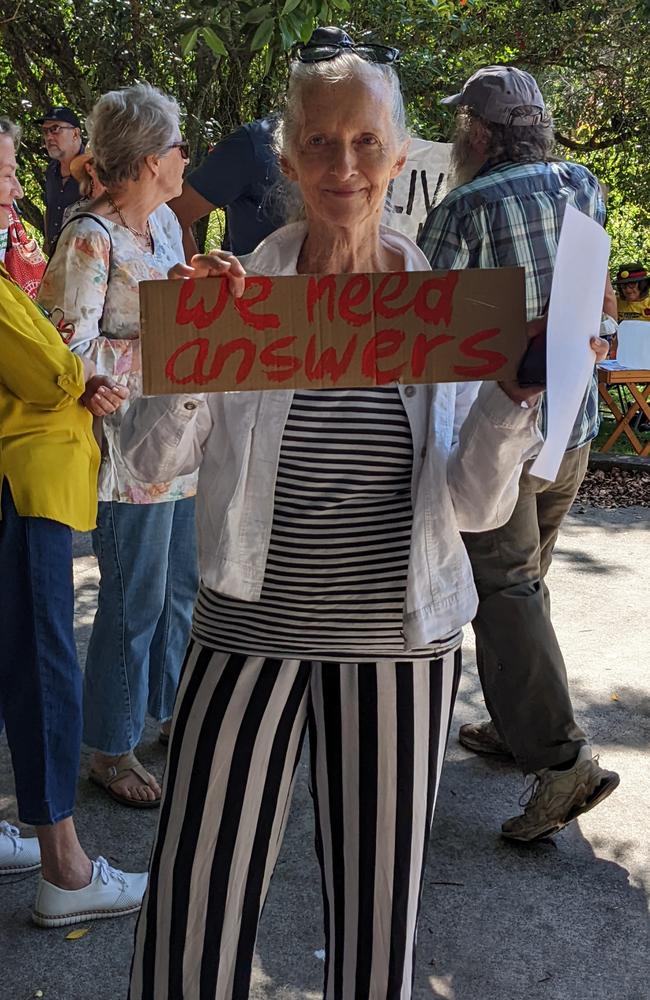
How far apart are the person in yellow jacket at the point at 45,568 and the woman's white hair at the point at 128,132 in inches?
28.4

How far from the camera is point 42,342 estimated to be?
2.54m

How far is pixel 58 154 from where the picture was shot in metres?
7.83

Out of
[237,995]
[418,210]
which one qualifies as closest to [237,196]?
[418,210]

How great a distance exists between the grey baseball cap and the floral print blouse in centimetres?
104

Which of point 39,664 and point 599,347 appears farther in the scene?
point 39,664

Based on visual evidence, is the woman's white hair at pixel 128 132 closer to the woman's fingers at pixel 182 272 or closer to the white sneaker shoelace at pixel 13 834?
the woman's fingers at pixel 182 272

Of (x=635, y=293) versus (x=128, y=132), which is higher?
(x=128, y=132)

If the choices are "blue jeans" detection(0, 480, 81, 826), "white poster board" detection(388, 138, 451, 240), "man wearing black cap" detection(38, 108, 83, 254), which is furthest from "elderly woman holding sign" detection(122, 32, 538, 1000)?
"man wearing black cap" detection(38, 108, 83, 254)

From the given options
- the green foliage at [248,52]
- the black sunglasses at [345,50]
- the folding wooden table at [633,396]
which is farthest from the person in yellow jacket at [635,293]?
the black sunglasses at [345,50]

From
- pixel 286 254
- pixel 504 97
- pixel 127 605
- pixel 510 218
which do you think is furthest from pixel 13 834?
pixel 504 97

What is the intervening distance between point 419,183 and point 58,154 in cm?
454

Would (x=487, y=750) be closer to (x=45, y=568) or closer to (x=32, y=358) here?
(x=45, y=568)

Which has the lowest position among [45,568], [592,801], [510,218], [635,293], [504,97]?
[592,801]

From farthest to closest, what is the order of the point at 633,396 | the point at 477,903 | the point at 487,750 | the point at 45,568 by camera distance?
1. the point at 633,396
2. the point at 487,750
3. the point at 477,903
4. the point at 45,568
